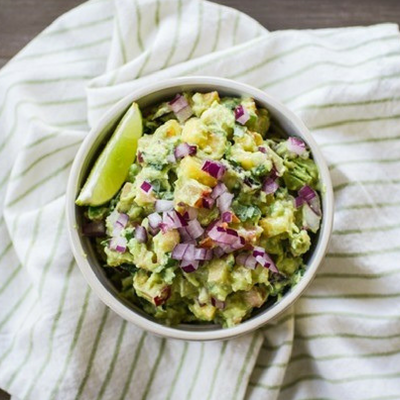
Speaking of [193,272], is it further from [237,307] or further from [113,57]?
[113,57]

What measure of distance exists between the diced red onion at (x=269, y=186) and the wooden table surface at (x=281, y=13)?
0.73m

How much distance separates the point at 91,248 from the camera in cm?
170

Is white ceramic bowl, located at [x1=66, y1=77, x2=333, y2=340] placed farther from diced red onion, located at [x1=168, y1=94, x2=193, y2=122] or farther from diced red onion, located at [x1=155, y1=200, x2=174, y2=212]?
diced red onion, located at [x1=155, y1=200, x2=174, y2=212]

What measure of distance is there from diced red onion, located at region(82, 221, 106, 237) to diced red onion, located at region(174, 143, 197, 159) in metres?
0.28

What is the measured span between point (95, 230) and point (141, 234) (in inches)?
7.0

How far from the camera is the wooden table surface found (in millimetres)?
2092

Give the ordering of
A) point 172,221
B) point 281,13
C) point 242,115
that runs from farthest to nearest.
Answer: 1. point 281,13
2. point 242,115
3. point 172,221

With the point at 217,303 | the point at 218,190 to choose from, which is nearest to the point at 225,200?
the point at 218,190

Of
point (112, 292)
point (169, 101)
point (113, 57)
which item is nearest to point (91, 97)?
point (113, 57)

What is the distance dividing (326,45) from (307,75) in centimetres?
13

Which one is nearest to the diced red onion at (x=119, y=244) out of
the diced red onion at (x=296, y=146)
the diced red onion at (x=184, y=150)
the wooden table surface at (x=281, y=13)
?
the diced red onion at (x=184, y=150)

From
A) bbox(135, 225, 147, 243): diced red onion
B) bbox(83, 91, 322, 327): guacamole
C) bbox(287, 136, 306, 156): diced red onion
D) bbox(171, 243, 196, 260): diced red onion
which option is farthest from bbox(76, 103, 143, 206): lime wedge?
bbox(287, 136, 306, 156): diced red onion

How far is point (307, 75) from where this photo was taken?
1962 mm

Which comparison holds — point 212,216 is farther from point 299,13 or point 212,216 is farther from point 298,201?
point 299,13
